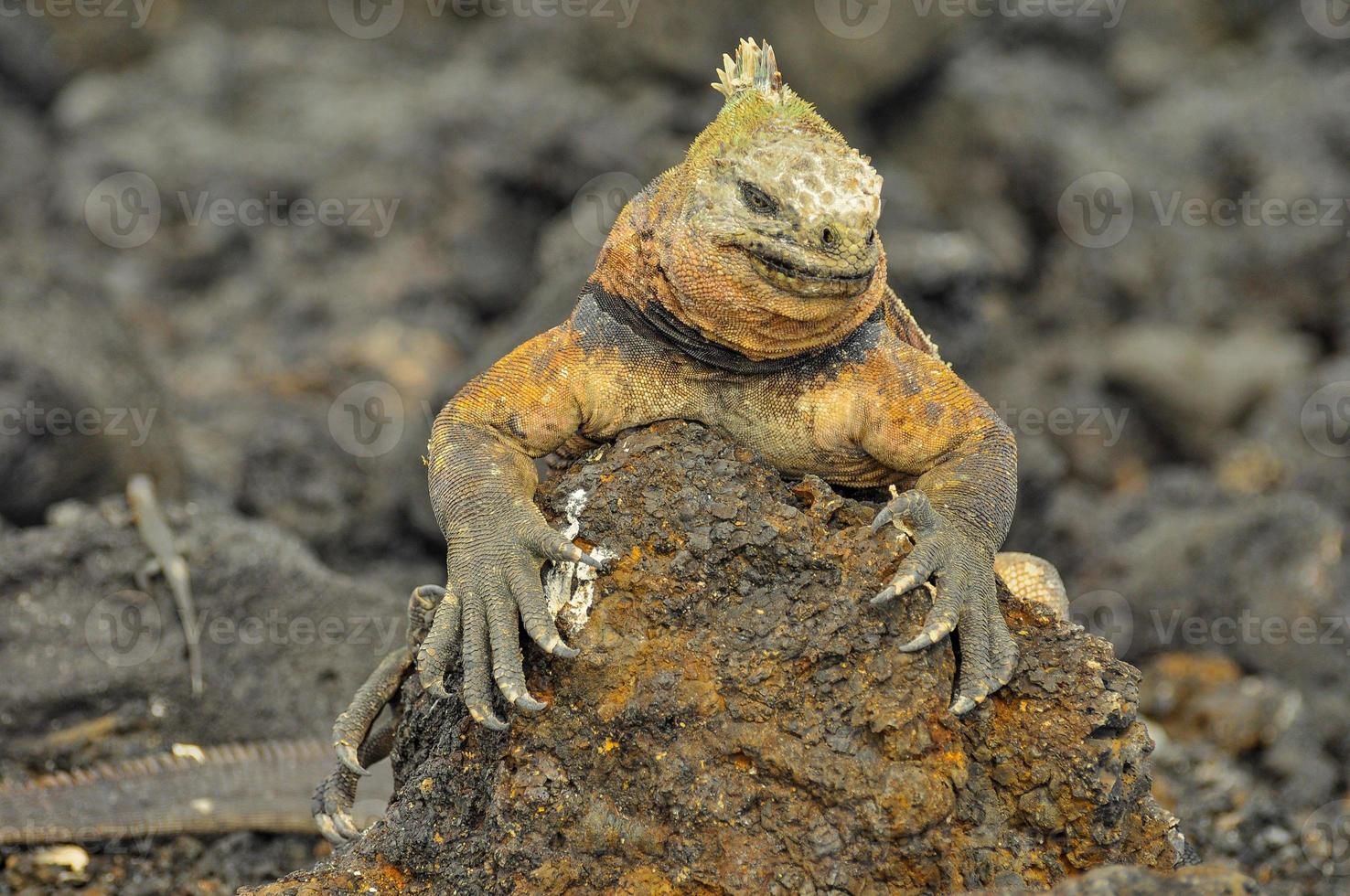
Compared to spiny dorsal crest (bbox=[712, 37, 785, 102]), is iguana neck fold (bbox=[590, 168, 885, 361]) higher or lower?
lower

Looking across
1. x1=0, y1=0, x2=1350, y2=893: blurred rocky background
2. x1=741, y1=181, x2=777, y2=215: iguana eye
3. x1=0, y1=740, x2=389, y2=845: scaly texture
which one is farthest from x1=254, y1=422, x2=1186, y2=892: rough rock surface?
x1=0, y1=0, x2=1350, y2=893: blurred rocky background

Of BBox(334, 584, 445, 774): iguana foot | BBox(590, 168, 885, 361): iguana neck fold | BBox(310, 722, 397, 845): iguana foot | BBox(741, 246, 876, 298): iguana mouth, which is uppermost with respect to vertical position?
BBox(741, 246, 876, 298): iguana mouth

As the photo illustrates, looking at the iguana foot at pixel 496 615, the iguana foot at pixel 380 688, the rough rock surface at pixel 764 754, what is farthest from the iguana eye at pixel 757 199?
the iguana foot at pixel 380 688

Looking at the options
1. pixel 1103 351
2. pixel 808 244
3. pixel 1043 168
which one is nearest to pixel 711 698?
pixel 808 244

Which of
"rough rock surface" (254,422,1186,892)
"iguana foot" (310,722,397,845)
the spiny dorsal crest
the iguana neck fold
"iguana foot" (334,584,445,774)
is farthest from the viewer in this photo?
"iguana foot" (310,722,397,845)

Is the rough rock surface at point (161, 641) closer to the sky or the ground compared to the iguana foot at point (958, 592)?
closer to the ground

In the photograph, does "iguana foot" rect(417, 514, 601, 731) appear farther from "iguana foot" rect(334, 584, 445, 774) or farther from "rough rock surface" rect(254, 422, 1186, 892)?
"iguana foot" rect(334, 584, 445, 774)

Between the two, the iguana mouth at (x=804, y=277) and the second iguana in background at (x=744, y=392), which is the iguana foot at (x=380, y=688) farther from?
the iguana mouth at (x=804, y=277)
